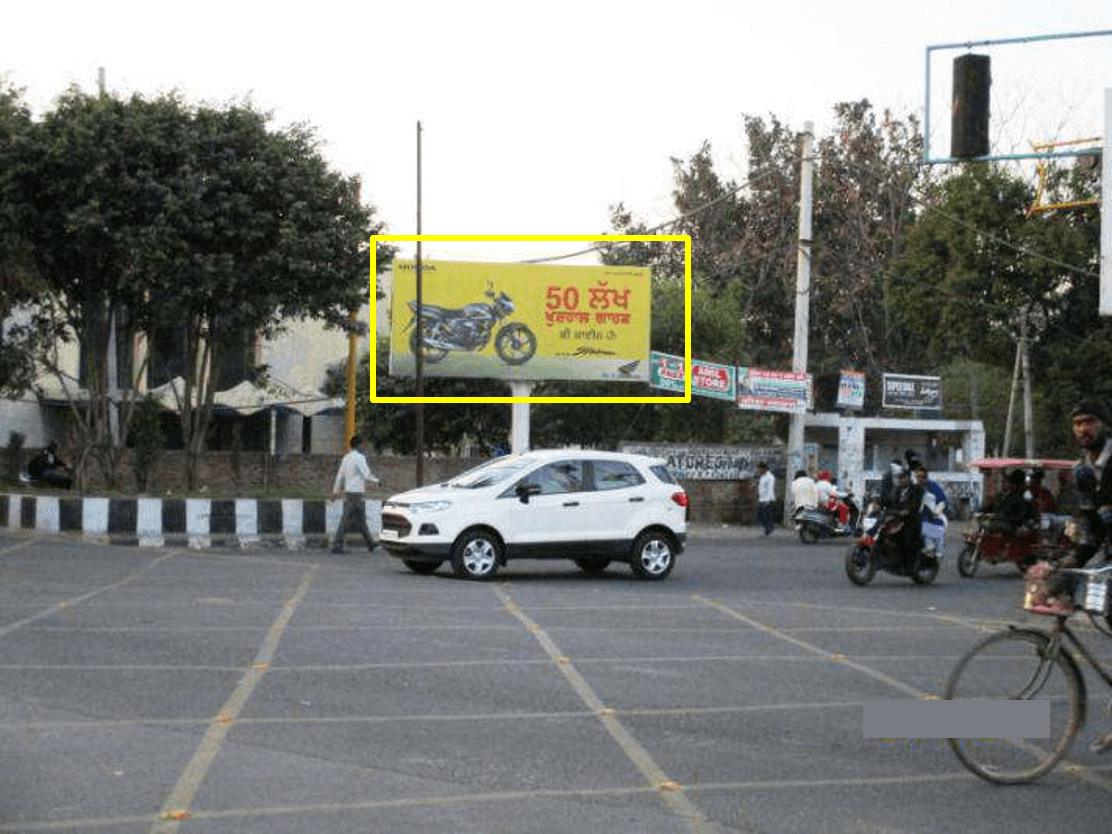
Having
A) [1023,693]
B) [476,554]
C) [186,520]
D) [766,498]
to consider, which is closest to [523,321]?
[766,498]

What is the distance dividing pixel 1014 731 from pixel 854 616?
345 inches

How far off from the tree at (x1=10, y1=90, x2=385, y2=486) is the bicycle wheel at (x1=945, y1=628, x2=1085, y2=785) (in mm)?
22134

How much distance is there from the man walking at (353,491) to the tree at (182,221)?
20.2ft

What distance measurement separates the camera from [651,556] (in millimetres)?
20562

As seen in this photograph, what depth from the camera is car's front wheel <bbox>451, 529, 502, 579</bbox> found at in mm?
19531

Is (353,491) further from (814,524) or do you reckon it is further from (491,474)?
(814,524)

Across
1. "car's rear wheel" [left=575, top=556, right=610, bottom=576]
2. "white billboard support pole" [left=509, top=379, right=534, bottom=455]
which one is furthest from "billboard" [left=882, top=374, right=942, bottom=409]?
"car's rear wheel" [left=575, top=556, right=610, bottom=576]

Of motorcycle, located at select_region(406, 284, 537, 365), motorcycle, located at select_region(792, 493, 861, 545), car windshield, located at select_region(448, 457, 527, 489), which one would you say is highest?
motorcycle, located at select_region(406, 284, 537, 365)

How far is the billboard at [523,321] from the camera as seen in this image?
1457 inches

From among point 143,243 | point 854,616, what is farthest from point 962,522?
point 854,616

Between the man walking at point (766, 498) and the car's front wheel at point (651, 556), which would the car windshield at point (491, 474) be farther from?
the man walking at point (766, 498)

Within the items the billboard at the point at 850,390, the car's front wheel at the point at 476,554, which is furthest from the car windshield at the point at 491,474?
the billboard at the point at 850,390

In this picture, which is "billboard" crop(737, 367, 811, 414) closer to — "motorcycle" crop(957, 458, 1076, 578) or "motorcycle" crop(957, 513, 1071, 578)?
"motorcycle" crop(957, 458, 1076, 578)

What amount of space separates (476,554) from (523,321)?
18.4 meters
